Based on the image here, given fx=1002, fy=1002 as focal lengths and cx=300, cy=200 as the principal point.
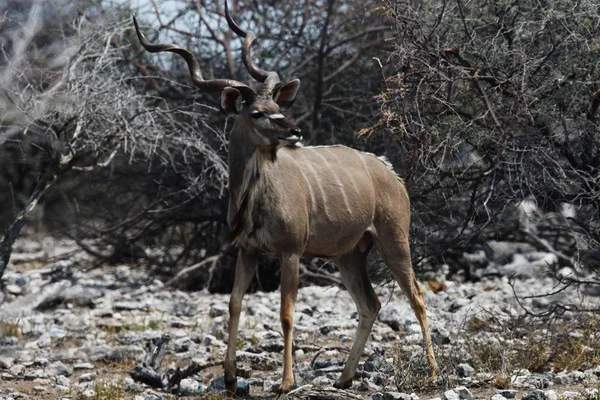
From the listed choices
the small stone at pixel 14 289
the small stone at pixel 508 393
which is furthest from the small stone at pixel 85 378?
the small stone at pixel 14 289

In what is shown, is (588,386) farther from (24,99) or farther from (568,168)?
(24,99)

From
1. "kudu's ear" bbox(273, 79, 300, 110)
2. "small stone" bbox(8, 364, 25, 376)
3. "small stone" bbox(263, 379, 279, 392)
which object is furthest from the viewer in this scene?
"small stone" bbox(8, 364, 25, 376)

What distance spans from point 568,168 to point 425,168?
1.06m

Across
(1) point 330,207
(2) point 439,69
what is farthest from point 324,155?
(2) point 439,69

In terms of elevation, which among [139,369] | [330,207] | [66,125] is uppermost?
[66,125]

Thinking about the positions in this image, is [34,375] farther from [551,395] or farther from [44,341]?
[551,395]

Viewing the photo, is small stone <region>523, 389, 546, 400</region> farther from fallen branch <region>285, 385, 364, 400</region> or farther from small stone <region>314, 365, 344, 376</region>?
small stone <region>314, 365, 344, 376</region>

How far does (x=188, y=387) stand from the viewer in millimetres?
6074

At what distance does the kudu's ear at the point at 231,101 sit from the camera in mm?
5953

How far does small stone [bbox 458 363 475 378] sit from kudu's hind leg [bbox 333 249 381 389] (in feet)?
2.07

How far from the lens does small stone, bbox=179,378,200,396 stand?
606 centimetres

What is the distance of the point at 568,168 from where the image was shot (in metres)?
7.31

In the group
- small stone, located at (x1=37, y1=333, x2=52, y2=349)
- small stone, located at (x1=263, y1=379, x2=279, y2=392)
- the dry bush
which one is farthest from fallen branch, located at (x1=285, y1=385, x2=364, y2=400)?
small stone, located at (x1=37, y1=333, x2=52, y2=349)

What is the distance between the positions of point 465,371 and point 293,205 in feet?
4.83
